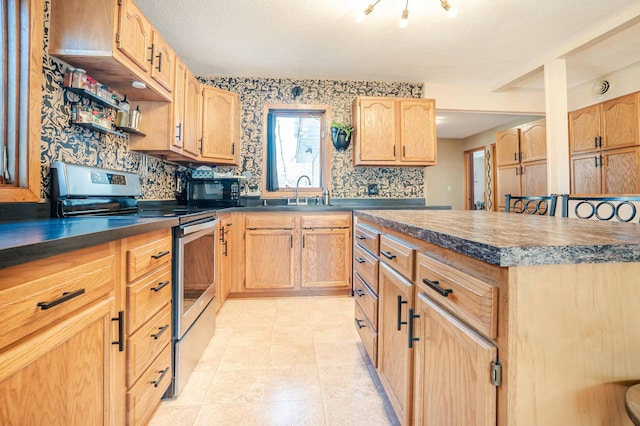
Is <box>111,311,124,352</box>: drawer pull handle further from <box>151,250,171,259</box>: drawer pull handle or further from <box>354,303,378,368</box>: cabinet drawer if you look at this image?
<box>354,303,378,368</box>: cabinet drawer

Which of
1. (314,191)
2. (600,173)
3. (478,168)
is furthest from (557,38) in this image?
(478,168)

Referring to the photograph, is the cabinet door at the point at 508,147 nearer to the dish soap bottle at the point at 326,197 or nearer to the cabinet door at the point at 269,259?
the dish soap bottle at the point at 326,197

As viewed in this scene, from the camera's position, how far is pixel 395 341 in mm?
1225

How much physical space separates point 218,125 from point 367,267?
2.32 metres

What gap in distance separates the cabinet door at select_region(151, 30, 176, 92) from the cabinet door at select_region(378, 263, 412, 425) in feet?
6.46

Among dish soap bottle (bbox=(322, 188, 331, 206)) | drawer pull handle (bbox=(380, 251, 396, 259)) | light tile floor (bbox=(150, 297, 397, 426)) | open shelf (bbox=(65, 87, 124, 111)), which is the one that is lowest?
light tile floor (bbox=(150, 297, 397, 426))

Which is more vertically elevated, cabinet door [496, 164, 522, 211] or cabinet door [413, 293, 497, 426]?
cabinet door [496, 164, 522, 211]

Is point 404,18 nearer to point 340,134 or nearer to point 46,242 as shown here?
point 340,134

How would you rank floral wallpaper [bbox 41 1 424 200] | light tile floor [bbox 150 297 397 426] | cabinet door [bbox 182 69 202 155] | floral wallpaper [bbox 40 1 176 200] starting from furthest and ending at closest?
floral wallpaper [bbox 41 1 424 200] → cabinet door [bbox 182 69 202 155] → floral wallpaper [bbox 40 1 176 200] → light tile floor [bbox 150 297 397 426]

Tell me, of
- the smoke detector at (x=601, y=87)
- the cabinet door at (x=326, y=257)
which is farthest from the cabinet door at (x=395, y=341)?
the smoke detector at (x=601, y=87)

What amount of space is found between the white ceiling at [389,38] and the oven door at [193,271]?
5.75 feet

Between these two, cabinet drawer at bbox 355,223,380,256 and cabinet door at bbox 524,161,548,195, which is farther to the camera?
cabinet door at bbox 524,161,548,195

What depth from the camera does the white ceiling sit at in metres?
2.35

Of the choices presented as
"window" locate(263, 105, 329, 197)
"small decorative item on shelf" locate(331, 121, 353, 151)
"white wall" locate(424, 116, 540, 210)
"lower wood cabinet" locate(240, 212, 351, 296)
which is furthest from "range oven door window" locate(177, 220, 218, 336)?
"white wall" locate(424, 116, 540, 210)
